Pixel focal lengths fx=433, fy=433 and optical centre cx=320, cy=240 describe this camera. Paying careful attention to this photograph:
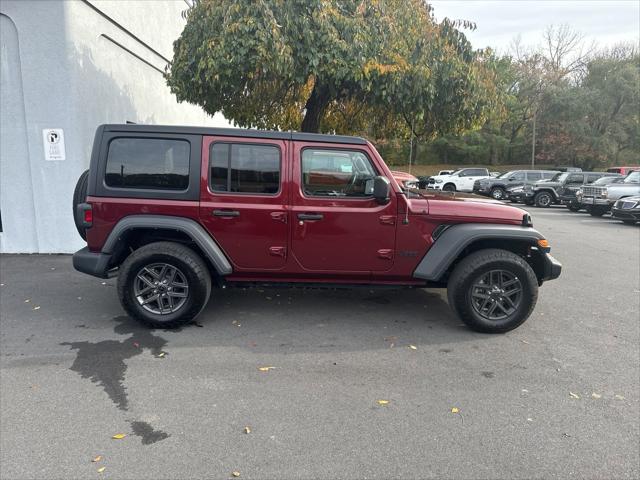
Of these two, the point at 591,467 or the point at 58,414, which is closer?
the point at 591,467

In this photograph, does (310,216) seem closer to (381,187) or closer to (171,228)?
(381,187)

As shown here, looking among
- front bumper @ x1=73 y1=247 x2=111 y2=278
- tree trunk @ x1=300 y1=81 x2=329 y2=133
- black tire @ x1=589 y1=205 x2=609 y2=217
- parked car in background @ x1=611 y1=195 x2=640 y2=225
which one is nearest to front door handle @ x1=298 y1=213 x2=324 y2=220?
front bumper @ x1=73 y1=247 x2=111 y2=278

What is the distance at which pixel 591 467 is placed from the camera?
8.19 ft

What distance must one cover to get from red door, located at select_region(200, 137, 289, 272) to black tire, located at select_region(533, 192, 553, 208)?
19614mm

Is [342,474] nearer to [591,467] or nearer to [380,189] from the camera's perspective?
[591,467]

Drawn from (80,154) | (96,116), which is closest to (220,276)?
(80,154)

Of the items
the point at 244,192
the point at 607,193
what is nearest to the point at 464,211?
the point at 244,192

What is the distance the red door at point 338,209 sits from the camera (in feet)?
14.2

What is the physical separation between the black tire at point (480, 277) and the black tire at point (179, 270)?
2.51 m

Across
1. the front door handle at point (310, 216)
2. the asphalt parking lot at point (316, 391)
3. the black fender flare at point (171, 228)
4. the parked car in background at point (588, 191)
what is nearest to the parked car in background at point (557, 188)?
the parked car in background at point (588, 191)

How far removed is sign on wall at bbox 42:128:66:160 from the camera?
7293mm

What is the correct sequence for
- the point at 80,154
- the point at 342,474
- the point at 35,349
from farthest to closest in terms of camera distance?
the point at 80,154 → the point at 35,349 → the point at 342,474

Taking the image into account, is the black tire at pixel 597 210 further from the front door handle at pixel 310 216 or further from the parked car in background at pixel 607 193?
the front door handle at pixel 310 216

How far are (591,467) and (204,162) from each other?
151 inches
